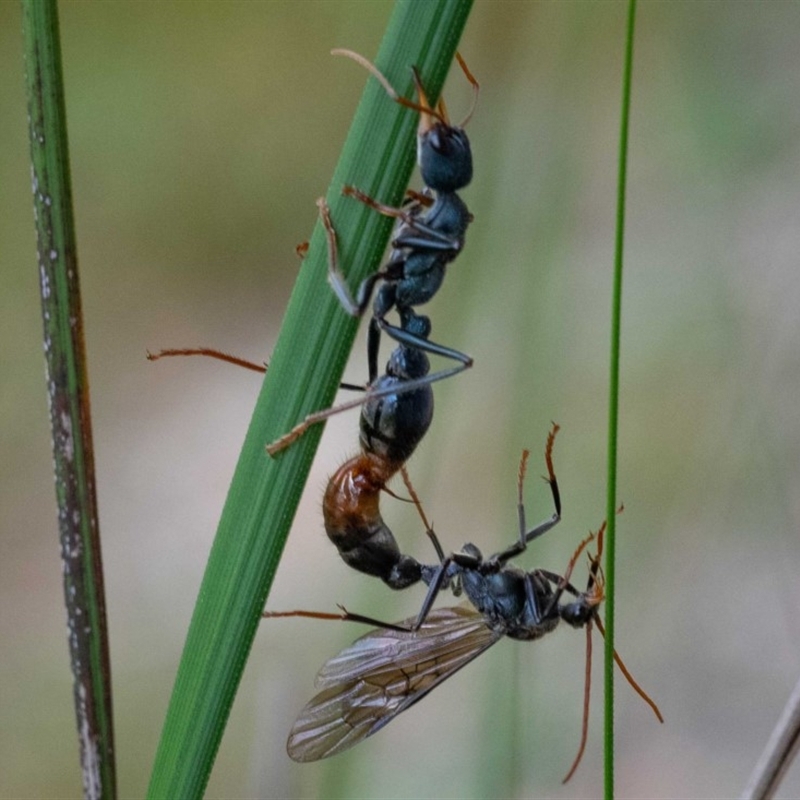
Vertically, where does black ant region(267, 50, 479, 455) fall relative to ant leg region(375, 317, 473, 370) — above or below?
above

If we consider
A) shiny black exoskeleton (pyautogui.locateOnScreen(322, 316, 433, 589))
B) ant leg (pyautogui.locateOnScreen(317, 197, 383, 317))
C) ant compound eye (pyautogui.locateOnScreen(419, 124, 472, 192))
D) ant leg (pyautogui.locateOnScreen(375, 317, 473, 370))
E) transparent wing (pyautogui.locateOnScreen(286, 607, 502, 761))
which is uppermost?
ant compound eye (pyautogui.locateOnScreen(419, 124, 472, 192))

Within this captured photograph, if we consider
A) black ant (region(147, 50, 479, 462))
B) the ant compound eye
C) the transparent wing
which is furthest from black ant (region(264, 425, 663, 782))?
the ant compound eye

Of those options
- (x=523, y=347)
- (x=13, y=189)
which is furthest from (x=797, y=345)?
(x=13, y=189)

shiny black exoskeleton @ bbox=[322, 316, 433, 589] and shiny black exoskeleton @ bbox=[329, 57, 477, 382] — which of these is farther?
shiny black exoskeleton @ bbox=[322, 316, 433, 589]

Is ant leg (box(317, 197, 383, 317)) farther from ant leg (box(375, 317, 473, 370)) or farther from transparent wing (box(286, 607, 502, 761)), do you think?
transparent wing (box(286, 607, 502, 761))

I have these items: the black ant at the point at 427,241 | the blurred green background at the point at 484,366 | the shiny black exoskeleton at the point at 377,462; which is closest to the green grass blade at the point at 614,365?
the black ant at the point at 427,241

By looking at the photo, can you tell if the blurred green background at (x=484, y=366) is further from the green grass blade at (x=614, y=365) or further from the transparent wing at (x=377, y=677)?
the green grass blade at (x=614, y=365)

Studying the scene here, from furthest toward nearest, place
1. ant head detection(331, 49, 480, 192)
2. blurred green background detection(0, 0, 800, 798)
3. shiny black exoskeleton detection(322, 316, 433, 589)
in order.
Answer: blurred green background detection(0, 0, 800, 798) < shiny black exoskeleton detection(322, 316, 433, 589) < ant head detection(331, 49, 480, 192)

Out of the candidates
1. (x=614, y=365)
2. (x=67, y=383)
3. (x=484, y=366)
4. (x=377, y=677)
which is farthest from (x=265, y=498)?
(x=484, y=366)

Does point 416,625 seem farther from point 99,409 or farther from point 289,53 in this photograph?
point 289,53
